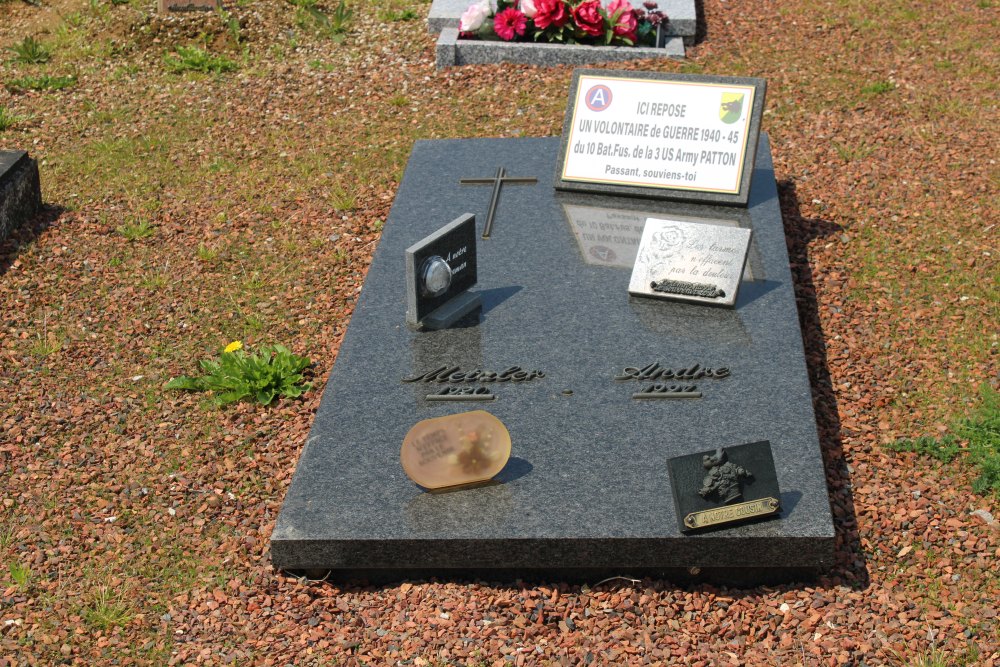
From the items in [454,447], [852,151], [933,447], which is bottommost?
[933,447]

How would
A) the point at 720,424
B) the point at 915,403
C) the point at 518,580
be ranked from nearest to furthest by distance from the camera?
the point at 518,580, the point at 720,424, the point at 915,403

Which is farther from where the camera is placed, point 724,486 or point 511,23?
point 511,23

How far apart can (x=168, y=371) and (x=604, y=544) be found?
2686mm

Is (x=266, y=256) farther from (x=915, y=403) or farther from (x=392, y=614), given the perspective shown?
(x=915, y=403)

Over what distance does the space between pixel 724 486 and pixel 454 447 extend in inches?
39.2

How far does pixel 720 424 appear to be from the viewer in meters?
4.22

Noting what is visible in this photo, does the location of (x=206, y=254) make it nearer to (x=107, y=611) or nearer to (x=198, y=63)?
(x=107, y=611)

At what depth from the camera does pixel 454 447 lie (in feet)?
12.7

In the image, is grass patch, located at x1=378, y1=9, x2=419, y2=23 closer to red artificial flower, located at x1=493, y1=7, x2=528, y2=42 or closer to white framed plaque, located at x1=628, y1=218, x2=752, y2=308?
red artificial flower, located at x1=493, y1=7, x2=528, y2=42

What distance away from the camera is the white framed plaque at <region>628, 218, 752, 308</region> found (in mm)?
4883

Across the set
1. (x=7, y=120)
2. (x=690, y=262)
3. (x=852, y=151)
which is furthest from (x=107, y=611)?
(x=852, y=151)

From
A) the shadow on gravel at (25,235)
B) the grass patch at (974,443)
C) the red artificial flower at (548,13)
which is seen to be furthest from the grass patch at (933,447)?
the shadow on gravel at (25,235)

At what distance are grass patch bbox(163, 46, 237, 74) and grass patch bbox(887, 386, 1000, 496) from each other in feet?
20.4

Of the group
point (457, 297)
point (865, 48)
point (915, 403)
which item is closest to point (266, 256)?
point (457, 297)
